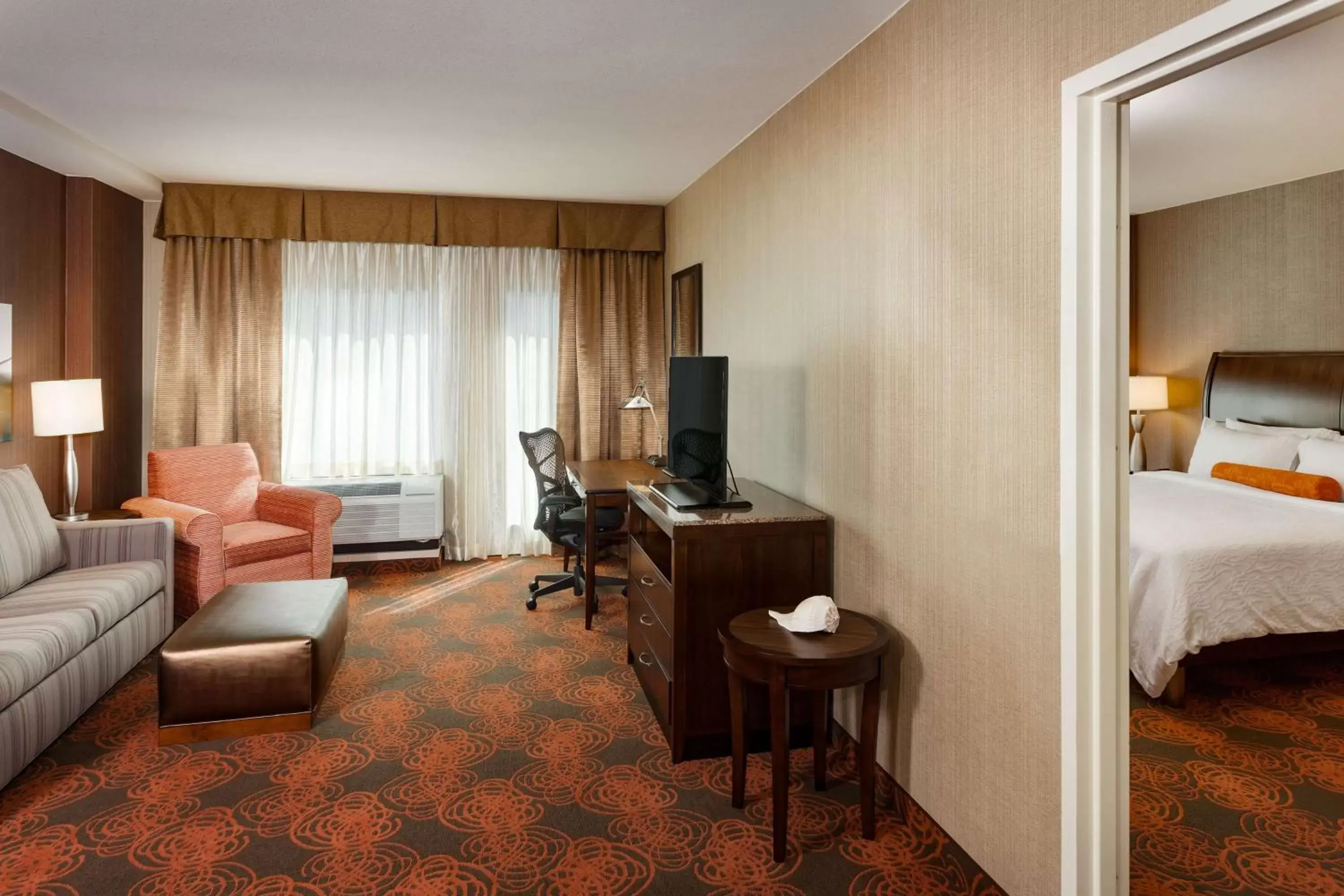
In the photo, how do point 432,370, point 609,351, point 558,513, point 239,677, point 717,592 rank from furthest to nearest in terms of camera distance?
point 609,351 < point 432,370 < point 558,513 < point 239,677 < point 717,592

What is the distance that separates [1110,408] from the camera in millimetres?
1776

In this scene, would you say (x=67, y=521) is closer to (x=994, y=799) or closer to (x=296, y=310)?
(x=296, y=310)

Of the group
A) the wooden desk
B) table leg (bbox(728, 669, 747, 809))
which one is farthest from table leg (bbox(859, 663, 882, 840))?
the wooden desk

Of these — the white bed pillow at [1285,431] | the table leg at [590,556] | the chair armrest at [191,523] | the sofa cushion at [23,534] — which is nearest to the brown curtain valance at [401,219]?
the chair armrest at [191,523]

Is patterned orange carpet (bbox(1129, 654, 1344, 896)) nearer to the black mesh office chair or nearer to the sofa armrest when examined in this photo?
the black mesh office chair

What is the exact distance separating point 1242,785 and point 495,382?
15.3 ft

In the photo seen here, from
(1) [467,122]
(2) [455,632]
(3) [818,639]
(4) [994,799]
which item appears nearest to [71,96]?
(1) [467,122]

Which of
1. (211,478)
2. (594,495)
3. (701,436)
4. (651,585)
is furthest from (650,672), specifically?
(211,478)

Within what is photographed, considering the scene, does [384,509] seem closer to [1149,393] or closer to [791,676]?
[791,676]

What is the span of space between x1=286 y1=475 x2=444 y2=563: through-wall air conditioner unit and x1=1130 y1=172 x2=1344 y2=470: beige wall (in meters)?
5.03

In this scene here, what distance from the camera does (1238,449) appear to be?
469 cm

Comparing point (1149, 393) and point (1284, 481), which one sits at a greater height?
point (1149, 393)

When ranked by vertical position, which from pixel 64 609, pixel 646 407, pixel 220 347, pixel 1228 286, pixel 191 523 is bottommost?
pixel 64 609

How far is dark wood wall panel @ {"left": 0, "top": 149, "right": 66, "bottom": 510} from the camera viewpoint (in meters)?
4.07
